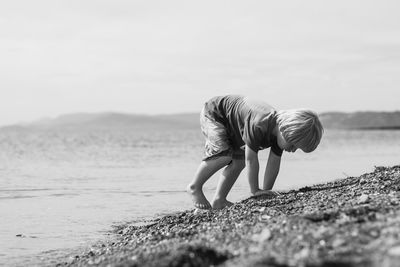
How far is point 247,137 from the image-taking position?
736 centimetres

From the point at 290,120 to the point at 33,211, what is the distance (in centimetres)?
585

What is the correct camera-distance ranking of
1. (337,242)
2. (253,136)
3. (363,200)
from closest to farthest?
1. (337,242)
2. (363,200)
3. (253,136)

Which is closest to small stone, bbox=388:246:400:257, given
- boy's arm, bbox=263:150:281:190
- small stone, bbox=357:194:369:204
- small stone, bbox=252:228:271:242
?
small stone, bbox=252:228:271:242

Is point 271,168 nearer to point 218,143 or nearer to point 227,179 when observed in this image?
point 227,179

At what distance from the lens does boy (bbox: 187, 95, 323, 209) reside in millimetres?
7160

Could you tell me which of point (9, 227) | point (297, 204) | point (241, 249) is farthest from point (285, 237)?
point (9, 227)

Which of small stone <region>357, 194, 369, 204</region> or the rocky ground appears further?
small stone <region>357, 194, 369, 204</region>

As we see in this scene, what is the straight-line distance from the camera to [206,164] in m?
8.08

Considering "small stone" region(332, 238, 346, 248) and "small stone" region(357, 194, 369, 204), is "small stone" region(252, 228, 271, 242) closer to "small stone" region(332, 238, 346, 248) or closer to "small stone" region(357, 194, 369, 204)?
"small stone" region(332, 238, 346, 248)

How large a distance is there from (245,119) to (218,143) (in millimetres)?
612

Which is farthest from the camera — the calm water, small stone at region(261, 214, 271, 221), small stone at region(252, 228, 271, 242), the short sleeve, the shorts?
the calm water

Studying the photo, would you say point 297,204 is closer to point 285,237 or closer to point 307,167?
point 285,237

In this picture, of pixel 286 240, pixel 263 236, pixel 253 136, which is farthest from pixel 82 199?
pixel 286 240

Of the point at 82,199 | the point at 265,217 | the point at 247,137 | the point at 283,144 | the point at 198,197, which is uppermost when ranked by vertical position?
the point at 247,137
